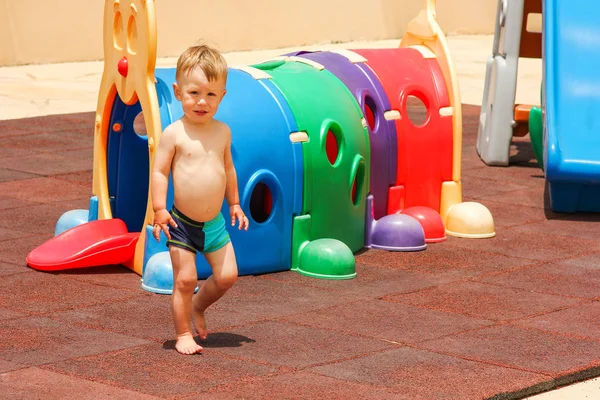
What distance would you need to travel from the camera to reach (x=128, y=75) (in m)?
7.30

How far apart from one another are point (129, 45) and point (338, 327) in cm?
235

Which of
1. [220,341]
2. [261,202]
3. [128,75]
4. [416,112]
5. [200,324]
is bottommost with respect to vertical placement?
[416,112]

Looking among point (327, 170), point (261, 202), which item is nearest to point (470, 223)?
point (327, 170)

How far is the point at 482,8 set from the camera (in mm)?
26719

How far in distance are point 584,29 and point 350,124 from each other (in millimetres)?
3697

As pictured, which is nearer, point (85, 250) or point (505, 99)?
point (85, 250)

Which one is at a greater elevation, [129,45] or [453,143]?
[129,45]

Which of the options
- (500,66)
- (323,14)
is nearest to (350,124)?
(500,66)

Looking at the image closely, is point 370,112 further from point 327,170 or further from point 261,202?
point 261,202

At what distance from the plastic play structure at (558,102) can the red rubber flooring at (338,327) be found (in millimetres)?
587

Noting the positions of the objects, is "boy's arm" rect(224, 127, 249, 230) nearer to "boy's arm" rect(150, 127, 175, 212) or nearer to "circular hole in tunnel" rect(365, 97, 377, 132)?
"boy's arm" rect(150, 127, 175, 212)

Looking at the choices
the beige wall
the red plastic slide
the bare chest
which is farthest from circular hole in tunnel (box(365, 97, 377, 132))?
the beige wall

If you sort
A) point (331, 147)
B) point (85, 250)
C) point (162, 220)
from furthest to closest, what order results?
point (331, 147) → point (85, 250) → point (162, 220)

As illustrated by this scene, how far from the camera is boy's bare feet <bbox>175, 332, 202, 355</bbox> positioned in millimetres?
5715
